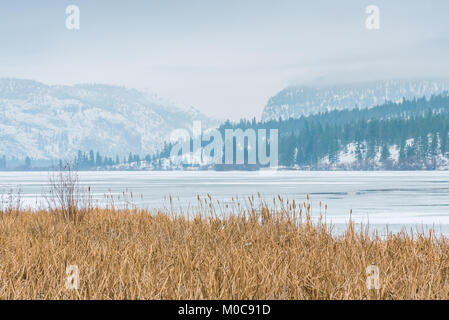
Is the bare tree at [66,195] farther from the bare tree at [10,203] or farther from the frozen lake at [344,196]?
the frozen lake at [344,196]

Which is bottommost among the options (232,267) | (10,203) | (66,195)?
(10,203)

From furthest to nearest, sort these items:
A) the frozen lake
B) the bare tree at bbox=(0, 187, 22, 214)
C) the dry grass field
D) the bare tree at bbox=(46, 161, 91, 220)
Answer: the frozen lake, the bare tree at bbox=(0, 187, 22, 214), the bare tree at bbox=(46, 161, 91, 220), the dry grass field

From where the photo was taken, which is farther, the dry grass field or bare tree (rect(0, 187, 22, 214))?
bare tree (rect(0, 187, 22, 214))

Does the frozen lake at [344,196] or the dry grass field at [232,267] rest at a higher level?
the dry grass field at [232,267]

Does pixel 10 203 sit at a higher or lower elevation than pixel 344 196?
higher

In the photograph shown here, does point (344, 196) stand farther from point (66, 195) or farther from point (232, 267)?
point (232, 267)

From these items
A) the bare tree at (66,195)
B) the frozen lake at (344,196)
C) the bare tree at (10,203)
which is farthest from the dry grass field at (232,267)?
the bare tree at (10,203)

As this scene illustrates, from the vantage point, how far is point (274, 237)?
11273 mm

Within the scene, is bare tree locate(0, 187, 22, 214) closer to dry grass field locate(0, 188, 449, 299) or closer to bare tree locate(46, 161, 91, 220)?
bare tree locate(46, 161, 91, 220)

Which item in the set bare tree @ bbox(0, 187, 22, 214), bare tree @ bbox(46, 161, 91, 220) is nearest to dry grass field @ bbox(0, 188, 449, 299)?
bare tree @ bbox(46, 161, 91, 220)

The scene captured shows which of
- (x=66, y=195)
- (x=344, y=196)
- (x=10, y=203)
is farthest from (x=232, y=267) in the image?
(x=344, y=196)
